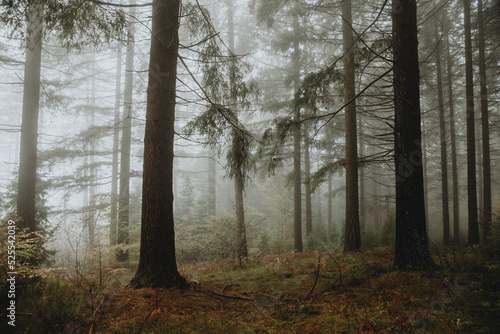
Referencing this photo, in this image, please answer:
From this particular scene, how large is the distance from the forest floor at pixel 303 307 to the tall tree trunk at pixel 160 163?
0.44 m

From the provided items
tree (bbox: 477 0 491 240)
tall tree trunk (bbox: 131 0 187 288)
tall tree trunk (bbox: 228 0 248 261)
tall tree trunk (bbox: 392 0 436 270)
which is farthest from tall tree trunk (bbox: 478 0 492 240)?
tall tree trunk (bbox: 131 0 187 288)

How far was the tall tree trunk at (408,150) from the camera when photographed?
14.8ft

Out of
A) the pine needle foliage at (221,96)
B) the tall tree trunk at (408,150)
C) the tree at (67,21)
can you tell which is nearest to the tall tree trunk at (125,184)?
the tree at (67,21)

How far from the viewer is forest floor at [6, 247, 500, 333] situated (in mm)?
2623

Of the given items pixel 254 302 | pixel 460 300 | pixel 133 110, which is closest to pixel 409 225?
pixel 460 300

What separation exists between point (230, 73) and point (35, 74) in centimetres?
814

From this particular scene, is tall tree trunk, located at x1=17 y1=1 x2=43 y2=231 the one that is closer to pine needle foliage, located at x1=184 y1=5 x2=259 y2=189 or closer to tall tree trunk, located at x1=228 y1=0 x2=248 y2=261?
pine needle foliage, located at x1=184 y1=5 x2=259 y2=189

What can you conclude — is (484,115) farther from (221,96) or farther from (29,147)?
(29,147)

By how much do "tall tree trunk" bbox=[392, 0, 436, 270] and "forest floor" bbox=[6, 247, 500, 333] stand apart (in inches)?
19.5

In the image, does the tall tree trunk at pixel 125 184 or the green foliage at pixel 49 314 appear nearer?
the green foliage at pixel 49 314

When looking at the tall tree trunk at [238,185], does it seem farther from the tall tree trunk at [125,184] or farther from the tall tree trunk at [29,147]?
the tall tree trunk at [29,147]

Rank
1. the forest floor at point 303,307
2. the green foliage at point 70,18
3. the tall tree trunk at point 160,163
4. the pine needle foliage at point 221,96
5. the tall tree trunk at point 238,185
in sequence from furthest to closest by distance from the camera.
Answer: the tall tree trunk at point 238,185 → the pine needle foliage at point 221,96 → the tall tree trunk at point 160,163 → the green foliage at point 70,18 → the forest floor at point 303,307

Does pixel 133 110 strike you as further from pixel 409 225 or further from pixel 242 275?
pixel 409 225

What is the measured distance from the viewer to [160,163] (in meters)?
4.51
